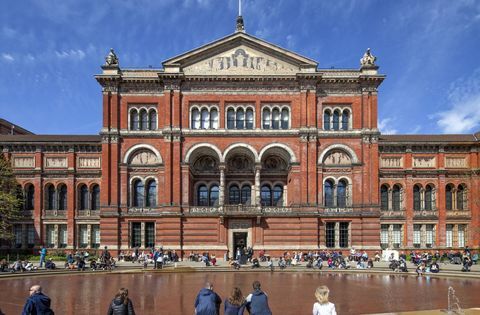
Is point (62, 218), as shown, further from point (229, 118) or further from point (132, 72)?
point (229, 118)

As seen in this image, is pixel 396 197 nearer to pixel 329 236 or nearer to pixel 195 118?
pixel 329 236

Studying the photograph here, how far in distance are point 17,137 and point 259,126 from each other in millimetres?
29552

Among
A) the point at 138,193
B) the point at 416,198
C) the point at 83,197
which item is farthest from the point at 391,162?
the point at 83,197

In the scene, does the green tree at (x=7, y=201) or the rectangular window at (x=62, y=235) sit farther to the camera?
the rectangular window at (x=62, y=235)

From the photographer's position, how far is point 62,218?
48.8 metres

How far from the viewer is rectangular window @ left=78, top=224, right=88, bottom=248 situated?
48.5 metres

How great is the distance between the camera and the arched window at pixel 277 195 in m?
49.3

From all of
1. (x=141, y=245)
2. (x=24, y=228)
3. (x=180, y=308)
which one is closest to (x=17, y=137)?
(x=24, y=228)

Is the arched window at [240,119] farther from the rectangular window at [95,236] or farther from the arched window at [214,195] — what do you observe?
the rectangular window at [95,236]

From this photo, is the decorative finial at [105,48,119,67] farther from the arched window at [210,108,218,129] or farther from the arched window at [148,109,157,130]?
the arched window at [210,108,218,129]

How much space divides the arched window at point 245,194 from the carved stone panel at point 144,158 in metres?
10.8

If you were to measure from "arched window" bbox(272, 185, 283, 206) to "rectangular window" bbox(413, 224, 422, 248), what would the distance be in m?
16.2

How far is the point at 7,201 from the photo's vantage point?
Result: 4369 cm

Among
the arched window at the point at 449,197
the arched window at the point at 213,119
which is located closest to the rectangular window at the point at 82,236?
the arched window at the point at 213,119
